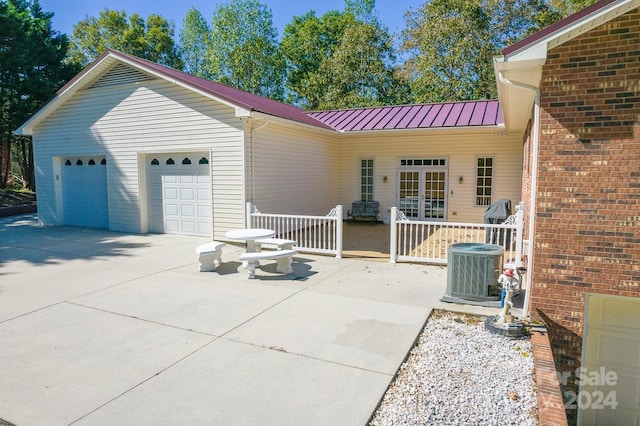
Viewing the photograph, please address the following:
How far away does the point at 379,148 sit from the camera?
14.8m

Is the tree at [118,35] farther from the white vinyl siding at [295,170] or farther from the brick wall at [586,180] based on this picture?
the brick wall at [586,180]

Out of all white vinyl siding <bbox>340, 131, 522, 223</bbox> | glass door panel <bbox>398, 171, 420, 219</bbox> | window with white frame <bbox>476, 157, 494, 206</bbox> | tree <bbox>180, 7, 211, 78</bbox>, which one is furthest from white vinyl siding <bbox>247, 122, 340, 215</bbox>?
tree <bbox>180, 7, 211, 78</bbox>

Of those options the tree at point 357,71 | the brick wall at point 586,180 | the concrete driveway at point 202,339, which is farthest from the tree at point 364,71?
the brick wall at point 586,180

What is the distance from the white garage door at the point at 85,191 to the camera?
12.7 meters

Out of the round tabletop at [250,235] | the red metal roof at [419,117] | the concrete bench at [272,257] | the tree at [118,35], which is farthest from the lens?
the tree at [118,35]

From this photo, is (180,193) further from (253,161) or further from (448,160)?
(448,160)

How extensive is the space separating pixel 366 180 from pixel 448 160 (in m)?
3.04

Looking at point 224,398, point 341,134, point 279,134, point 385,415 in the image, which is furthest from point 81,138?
point 385,415

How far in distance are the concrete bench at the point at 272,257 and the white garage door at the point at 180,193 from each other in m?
3.97

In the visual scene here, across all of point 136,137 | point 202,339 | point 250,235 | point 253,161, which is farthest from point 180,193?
point 202,339

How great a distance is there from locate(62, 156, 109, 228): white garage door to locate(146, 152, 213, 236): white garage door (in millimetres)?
1918

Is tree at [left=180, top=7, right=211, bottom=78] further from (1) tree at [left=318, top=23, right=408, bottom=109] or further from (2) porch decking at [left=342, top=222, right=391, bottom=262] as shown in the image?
(2) porch decking at [left=342, top=222, right=391, bottom=262]

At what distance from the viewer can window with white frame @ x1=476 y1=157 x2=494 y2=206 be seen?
13.5 metres

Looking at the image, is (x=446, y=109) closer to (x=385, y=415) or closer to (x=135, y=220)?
(x=135, y=220)
